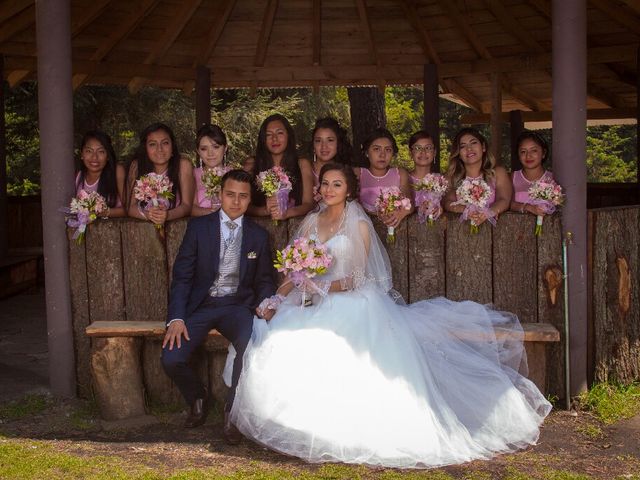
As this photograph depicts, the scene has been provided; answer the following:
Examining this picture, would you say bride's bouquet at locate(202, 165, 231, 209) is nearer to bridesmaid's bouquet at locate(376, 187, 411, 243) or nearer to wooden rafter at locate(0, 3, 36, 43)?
bridesmaid's bouquet at locate(376, 187, 411, 243)

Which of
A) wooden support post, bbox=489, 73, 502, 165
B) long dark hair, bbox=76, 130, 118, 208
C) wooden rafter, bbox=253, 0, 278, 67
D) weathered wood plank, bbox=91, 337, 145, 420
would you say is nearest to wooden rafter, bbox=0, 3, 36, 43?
wooden rafter, bbox=253, 0, 278, 67

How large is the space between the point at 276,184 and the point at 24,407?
95.1 inches

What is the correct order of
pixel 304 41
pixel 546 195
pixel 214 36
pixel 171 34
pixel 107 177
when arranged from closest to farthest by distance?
pixel 546 195
pixel 107 177
pixel 171 34
pixel 214 36
pixel 304 41

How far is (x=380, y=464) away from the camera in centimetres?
476

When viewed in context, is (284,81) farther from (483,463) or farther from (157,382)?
(483,463)

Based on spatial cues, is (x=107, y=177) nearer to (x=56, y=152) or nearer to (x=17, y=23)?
(x=56, y=152)

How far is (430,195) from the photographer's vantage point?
6199 mm

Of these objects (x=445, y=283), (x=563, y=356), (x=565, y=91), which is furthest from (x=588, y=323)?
(x=565, y=91)

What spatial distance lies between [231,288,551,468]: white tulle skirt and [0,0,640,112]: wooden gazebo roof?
5.84m

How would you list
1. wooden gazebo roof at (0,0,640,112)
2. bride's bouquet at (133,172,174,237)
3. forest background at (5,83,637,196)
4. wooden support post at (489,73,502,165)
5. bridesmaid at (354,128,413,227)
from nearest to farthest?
1. bride's bouquet at (133,172,174,237)
2. bridesmaid at (354,128,413,227)
3. wooden gazebo roof at (0,0,640,112)
4. wooden support post at (489,73,502,165)
5. forest background at (5,83,637,196)

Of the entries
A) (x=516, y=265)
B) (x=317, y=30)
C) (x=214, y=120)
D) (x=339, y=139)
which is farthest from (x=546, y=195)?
(x=214, y=120)

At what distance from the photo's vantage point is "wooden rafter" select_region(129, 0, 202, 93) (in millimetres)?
10695

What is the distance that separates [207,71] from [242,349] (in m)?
7.09

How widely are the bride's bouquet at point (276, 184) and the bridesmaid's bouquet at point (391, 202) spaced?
0.68 meters
